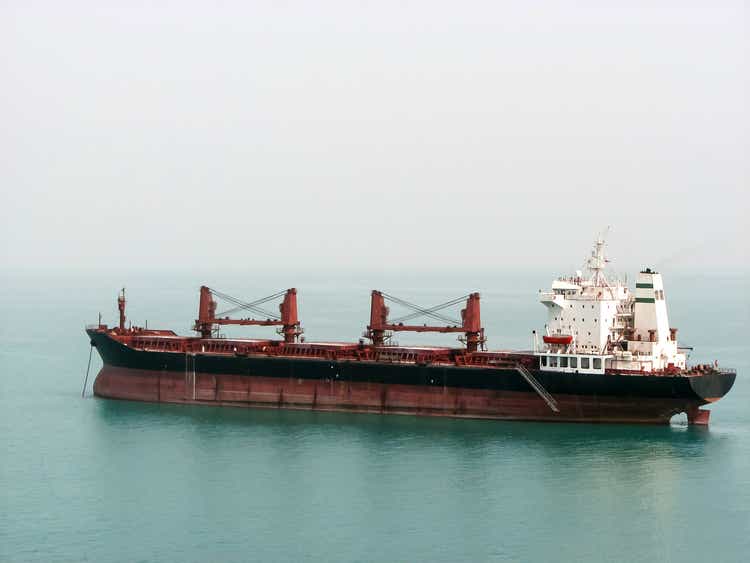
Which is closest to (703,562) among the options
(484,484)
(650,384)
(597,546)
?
(597,546)

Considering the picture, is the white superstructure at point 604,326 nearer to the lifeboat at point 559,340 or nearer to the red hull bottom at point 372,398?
the lifeboat at point 559,340

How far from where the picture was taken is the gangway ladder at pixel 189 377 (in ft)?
183

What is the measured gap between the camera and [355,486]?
40.7 metres

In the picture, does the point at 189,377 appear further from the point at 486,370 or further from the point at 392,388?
the point at 486,370

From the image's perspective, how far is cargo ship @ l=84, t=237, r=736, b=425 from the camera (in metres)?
48.7

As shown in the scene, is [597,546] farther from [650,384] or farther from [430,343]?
[430,343]

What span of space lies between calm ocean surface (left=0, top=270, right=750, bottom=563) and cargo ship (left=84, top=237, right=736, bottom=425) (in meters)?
1.00

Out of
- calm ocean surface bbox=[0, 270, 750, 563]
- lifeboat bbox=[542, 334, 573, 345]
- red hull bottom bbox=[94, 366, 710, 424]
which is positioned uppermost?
lifeboat bbox=[542, 334, 573, 345]

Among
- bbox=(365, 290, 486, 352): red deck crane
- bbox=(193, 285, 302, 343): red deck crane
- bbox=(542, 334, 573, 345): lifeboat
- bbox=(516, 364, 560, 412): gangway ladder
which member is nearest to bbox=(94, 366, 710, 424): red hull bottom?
bbox=(516, 364, 560, 412): gangway ladder

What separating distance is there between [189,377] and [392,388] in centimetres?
1060

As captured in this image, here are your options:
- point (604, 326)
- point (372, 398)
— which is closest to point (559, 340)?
point (604, 326)

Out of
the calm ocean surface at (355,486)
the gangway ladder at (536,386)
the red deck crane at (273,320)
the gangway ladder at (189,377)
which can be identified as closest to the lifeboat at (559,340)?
the gangway ladder at (536,386)

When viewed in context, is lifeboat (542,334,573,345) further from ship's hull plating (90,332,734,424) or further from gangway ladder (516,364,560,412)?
gangway ladder (516,364,560,412)

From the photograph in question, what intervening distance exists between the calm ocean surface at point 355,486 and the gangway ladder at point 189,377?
4.16 feet
